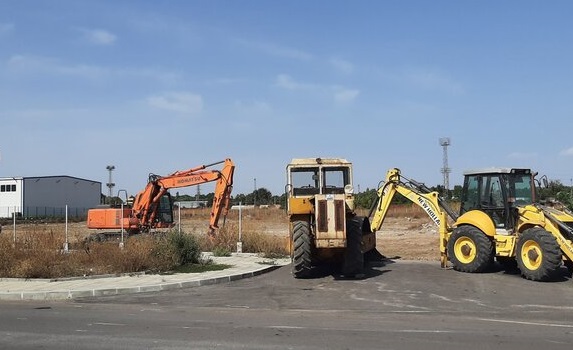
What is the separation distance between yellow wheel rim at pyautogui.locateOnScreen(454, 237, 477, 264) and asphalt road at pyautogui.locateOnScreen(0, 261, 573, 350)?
69cm

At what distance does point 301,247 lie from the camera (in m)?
16.4

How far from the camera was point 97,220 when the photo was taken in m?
28.8

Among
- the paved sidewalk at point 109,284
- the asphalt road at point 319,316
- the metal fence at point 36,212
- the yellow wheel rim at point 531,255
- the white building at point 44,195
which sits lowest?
the asphalt road at point 319,316

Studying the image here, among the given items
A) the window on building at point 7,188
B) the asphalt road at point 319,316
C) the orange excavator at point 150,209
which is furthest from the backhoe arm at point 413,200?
the window on building at point 7,188

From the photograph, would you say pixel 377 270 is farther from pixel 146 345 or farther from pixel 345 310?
pixel 146 345

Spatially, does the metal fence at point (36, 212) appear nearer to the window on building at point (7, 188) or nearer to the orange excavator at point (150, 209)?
the window on building at point (7, 188)

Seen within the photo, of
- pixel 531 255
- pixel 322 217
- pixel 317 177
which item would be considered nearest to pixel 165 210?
pixel 317 177

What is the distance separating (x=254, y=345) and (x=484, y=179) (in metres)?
11.9

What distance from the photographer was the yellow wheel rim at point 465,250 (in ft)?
58.5

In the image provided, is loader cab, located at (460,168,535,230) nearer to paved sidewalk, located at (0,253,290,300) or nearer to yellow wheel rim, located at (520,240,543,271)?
yellow wheel rim, located at (520,240,543,271)

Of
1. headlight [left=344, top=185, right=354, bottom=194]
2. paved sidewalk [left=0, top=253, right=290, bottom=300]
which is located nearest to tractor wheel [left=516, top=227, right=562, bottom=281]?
headlight [left=344, top=185, right=354, bottom=194]

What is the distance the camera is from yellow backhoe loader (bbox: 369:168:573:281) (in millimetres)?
16047

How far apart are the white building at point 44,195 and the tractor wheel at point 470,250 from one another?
231 feet

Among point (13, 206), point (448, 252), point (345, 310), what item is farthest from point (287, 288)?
point (13, 206)
